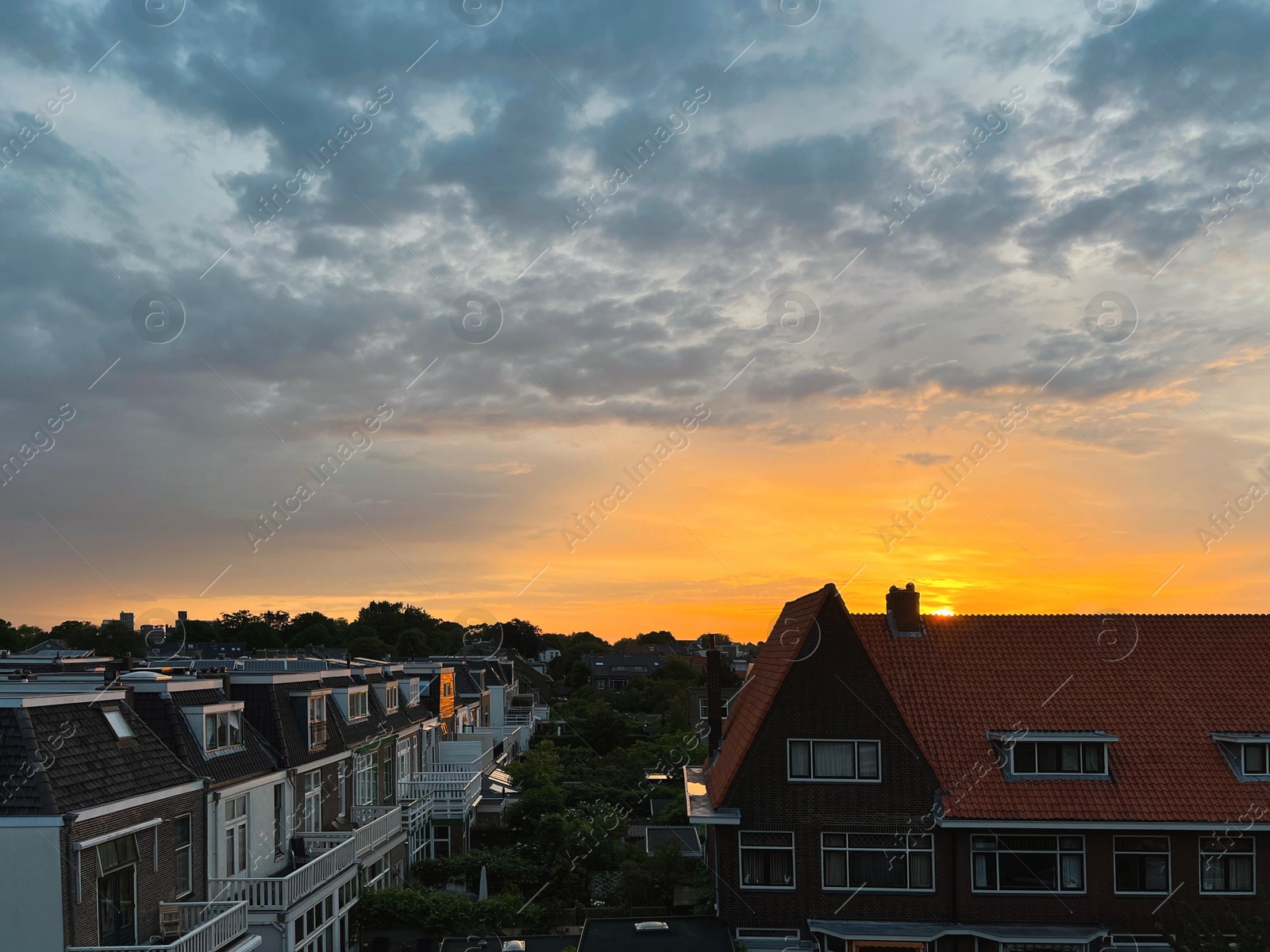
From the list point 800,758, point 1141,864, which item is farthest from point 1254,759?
point 800,758

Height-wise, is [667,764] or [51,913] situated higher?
[51,913]

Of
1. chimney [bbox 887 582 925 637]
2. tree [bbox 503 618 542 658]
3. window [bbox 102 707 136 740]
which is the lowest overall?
tree [bbox 503 618 542 658]

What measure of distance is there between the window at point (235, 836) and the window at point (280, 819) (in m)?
2.05

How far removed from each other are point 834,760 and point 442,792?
2118 cm

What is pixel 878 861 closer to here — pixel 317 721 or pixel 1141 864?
pixel 1141 864

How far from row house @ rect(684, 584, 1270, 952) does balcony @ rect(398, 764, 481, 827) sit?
16838 mm

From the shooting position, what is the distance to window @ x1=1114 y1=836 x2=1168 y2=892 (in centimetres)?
2239

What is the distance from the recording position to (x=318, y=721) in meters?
28.0

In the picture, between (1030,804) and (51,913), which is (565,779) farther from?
(51,913)

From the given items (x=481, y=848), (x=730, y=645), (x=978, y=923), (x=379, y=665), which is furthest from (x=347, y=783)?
(x=730, y=645)

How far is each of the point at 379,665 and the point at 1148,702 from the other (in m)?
33.5

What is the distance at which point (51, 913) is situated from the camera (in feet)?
49.5

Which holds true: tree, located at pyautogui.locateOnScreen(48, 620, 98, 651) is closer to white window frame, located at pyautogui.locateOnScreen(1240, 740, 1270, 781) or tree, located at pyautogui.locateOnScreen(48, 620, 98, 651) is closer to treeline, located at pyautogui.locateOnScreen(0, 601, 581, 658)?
treeline, located at pyautogui.locateOnScreen(0, 601, 581, 658)

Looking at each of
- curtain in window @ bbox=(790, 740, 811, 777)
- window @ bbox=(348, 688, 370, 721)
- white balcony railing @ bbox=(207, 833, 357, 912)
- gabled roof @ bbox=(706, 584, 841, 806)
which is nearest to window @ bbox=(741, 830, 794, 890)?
gabled roof @ bbox=(706, 584, 841, 806)
